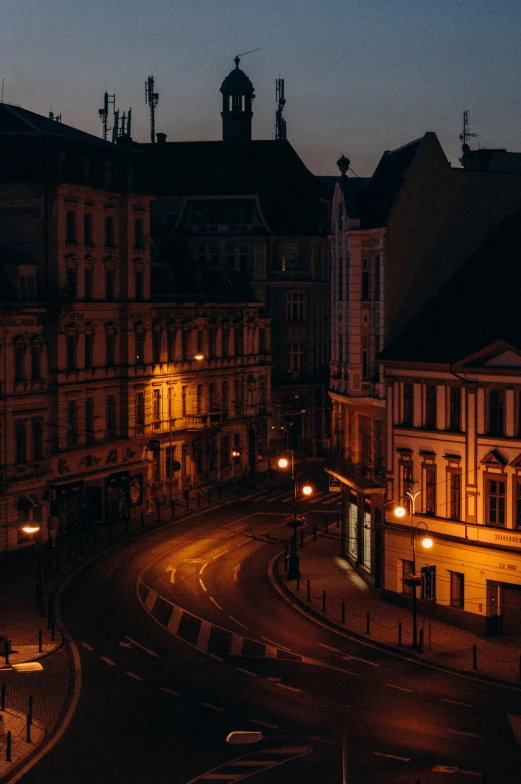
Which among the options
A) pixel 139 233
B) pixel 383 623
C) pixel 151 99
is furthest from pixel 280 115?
pixel 383 623

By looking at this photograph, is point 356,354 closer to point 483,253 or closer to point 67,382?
point 483,253

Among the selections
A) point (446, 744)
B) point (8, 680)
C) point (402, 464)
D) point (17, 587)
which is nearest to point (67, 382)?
point (17, 587)

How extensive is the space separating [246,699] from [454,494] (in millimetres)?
17409

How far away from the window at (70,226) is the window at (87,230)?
1.70 metres

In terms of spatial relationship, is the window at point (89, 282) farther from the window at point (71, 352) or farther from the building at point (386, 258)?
the building at point (386, 258)

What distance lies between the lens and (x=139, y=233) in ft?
297

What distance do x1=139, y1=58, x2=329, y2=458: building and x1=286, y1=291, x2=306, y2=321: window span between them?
87 mm

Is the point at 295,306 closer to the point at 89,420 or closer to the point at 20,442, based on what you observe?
the point at 89,420

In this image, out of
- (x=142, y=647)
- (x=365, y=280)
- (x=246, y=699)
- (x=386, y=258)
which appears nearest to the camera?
(x=246, y=699)

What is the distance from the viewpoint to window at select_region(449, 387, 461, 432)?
196 ft

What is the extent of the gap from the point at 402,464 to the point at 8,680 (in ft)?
72.0

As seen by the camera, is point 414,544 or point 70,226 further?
point 70,226

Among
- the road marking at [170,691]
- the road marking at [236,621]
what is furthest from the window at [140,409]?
the road marking at [170,691]

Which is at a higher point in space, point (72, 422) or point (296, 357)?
point (296, 357)
